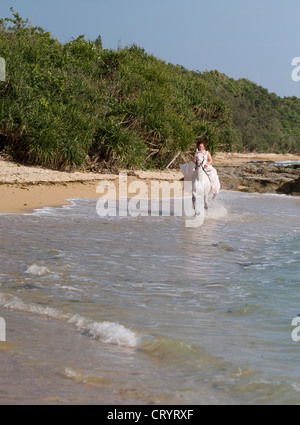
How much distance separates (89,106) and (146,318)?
17.0 metres

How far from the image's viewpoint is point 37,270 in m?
6.48

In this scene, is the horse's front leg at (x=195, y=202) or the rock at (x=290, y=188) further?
the rock at (x=290, y=188)

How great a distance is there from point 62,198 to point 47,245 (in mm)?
Answer: 6873

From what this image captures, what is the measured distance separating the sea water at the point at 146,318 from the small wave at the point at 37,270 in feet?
0.04

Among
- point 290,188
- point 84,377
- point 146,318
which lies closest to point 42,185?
point 290,188

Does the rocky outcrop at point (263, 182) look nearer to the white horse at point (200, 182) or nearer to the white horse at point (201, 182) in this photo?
the white horse at point (201, 182)

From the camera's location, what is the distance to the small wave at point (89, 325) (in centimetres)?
439

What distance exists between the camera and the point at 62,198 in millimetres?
14961

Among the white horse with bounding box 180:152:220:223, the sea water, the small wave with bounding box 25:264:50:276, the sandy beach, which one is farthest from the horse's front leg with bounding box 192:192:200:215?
the small wave with bounding box 25:264:50:276

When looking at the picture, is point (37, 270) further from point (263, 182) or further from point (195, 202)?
point (263, 182)

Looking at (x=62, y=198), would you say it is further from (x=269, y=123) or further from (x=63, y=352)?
(x=269, y=123)
